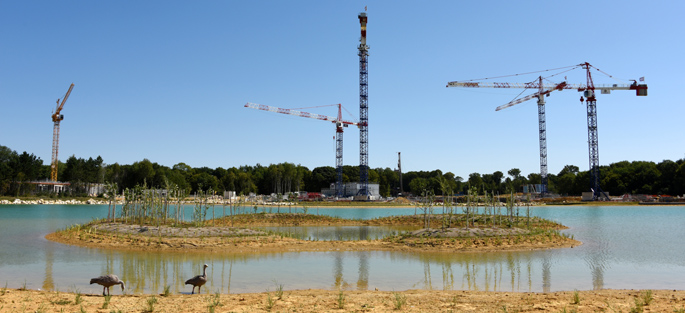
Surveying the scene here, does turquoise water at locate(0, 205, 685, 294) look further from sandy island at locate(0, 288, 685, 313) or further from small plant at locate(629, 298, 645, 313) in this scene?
small plant at locate(629, 298, 645, 313)

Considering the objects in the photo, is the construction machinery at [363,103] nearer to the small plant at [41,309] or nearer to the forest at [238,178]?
the forest at [238,178]

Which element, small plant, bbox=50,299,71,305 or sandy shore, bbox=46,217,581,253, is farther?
sandy shore, bbox=46,217,581,253

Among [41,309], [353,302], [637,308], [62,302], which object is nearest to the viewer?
[41,309]

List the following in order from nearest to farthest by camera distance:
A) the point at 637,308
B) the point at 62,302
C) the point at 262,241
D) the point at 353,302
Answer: the point at 637,308 → the point at 62,302 → the point at 353,302 → the point at 262,241

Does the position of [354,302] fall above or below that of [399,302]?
below

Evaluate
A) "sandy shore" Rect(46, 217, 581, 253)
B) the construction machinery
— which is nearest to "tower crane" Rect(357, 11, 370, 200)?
the construction machinery

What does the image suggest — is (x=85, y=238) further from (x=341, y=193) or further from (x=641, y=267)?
(x=341, y=193)

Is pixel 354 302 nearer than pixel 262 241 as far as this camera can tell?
Yes

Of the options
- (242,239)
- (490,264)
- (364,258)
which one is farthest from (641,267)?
(242,239)

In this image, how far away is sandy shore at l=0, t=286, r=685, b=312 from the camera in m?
12.9

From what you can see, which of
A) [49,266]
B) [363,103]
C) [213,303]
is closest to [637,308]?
[213,303]

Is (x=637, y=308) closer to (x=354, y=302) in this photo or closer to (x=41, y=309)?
(x=354, y=302)

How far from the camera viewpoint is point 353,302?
46.1 ft

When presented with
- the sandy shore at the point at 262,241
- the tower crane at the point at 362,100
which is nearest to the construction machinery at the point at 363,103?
the tower crane at the point at 362,100
